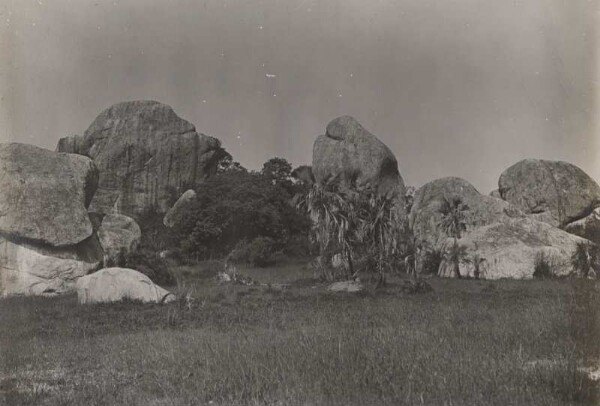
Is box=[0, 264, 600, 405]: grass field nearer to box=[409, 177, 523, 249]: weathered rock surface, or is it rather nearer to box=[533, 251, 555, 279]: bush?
box=[533, 251, 555, 279]: bush

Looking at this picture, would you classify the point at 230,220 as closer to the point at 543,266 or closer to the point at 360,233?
the point at 360,233

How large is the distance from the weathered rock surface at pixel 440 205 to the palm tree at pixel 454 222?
1.29 feet

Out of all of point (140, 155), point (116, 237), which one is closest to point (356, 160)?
point (140, 155)

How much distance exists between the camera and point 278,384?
724cm

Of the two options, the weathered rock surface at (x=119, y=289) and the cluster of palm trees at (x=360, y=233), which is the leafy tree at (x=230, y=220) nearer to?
the cluster of palm trees at (x=360, y=233)

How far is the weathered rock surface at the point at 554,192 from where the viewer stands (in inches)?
1892

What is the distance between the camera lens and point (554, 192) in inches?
1891

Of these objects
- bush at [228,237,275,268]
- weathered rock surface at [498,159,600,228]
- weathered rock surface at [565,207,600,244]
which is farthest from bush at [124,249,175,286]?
weathered rock surface at [498,159,600,228]

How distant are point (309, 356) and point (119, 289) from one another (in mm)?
12807

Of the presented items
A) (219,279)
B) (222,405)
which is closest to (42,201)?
(219,279)

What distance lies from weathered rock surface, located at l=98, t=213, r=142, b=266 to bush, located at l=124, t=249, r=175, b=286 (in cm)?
157

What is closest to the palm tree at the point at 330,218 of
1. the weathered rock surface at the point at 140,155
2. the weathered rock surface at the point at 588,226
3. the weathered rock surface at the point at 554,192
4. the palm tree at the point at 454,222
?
the palm tree at the point at 454,222

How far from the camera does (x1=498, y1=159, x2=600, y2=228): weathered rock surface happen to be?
4806 cm

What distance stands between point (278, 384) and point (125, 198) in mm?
68093
